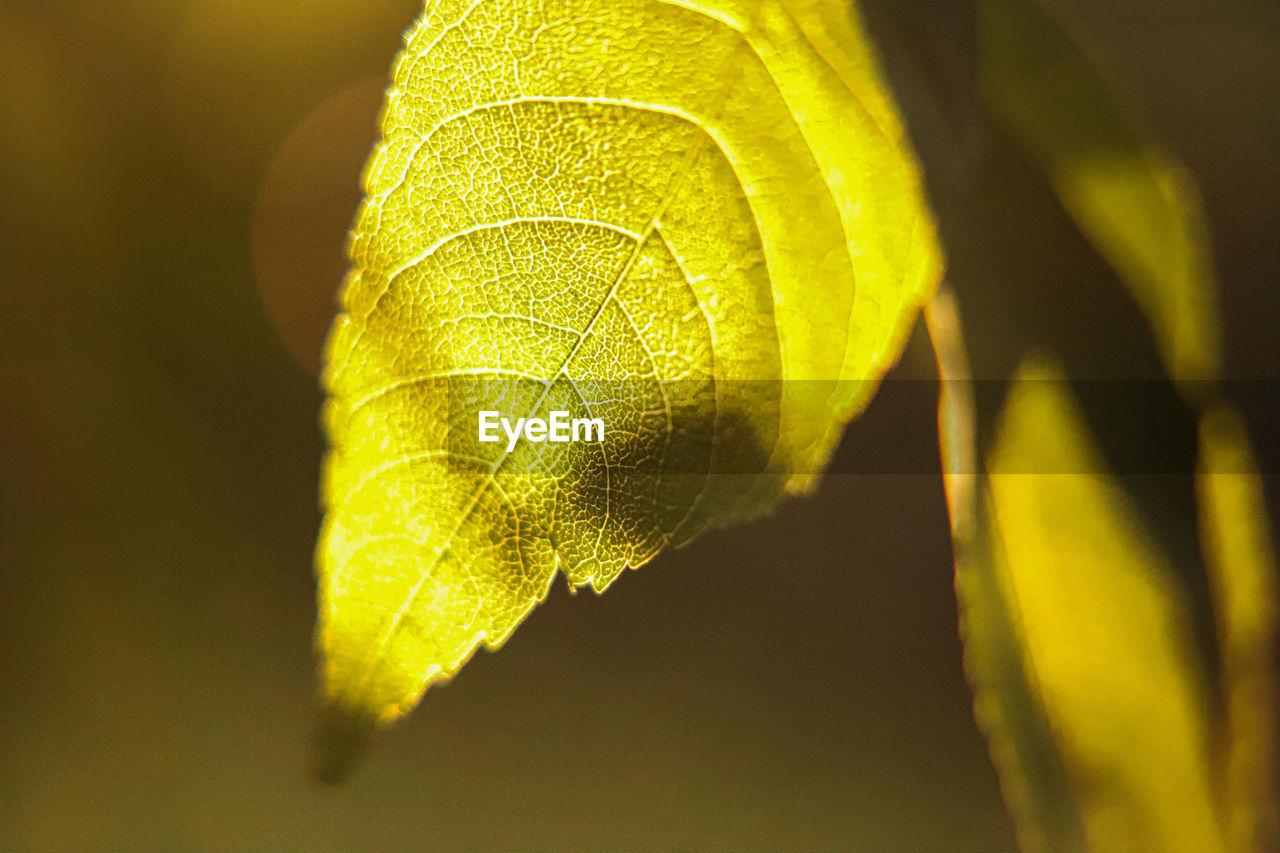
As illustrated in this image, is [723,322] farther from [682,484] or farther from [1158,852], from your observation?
[1158,852]

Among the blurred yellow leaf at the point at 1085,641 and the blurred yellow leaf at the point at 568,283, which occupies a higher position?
the blurred yellow leaf at the point at 568,283

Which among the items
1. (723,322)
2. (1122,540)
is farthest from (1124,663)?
(723,322)

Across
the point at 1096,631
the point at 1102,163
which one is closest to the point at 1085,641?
the point at 1096,631

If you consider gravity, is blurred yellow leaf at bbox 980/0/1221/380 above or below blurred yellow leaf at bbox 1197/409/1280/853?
above

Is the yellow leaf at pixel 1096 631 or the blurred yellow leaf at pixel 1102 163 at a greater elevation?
the blurred yellow leaf at pixel 1102 163

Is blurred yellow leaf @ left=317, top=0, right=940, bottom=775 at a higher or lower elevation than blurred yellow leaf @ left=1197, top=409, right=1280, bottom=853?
higher
